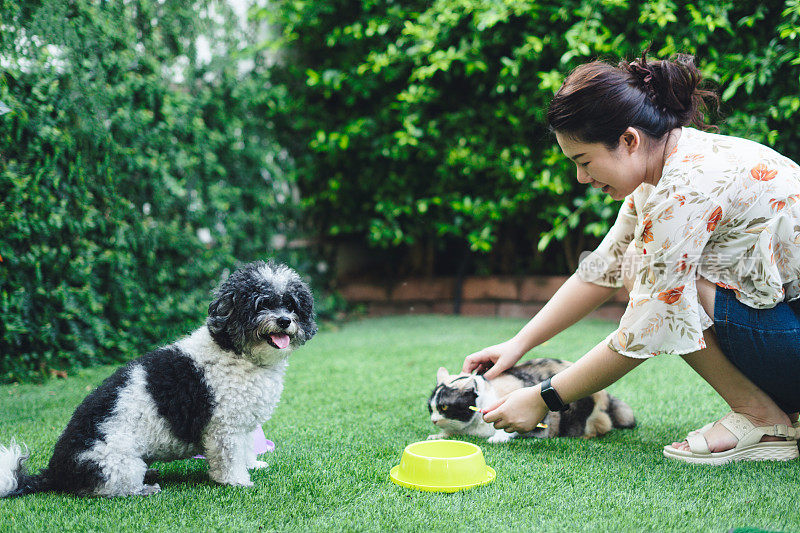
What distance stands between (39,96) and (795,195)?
3.50 m

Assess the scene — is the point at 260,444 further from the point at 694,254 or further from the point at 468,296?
the point at 468,296

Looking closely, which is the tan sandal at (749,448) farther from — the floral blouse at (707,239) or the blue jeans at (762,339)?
the floral blouse at (707,239)

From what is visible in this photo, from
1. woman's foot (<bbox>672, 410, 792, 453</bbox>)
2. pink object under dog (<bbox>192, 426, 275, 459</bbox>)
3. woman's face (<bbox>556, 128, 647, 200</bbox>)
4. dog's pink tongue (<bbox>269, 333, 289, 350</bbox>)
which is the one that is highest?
woman's face (<bbox>556, 128, 647, 200</bbox>)

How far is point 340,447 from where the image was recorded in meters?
2.15

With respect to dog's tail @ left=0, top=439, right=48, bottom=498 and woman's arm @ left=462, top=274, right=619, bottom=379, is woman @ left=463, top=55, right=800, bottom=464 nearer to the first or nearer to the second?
woman's arm @ left=462, top=274, right=619, bottom=379

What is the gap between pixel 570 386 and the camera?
1858mm

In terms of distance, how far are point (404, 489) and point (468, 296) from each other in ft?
13.2

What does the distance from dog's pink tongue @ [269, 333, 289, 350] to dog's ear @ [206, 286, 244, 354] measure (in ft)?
0.31

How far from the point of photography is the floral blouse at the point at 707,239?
1.70 metres

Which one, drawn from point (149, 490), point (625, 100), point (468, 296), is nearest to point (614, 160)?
point (625, 100)

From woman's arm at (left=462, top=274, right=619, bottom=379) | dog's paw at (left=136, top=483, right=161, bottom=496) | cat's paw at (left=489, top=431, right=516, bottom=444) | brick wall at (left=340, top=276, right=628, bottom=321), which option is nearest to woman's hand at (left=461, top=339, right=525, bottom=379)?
woman's arm at (left=462, top=274, right=619, bottom=379)

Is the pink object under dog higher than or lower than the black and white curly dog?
lower

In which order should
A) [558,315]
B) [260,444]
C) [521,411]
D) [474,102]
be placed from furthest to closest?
[474,102] < [558,315] < [260,444] < [521,411]

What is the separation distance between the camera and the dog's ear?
6.08 ft
